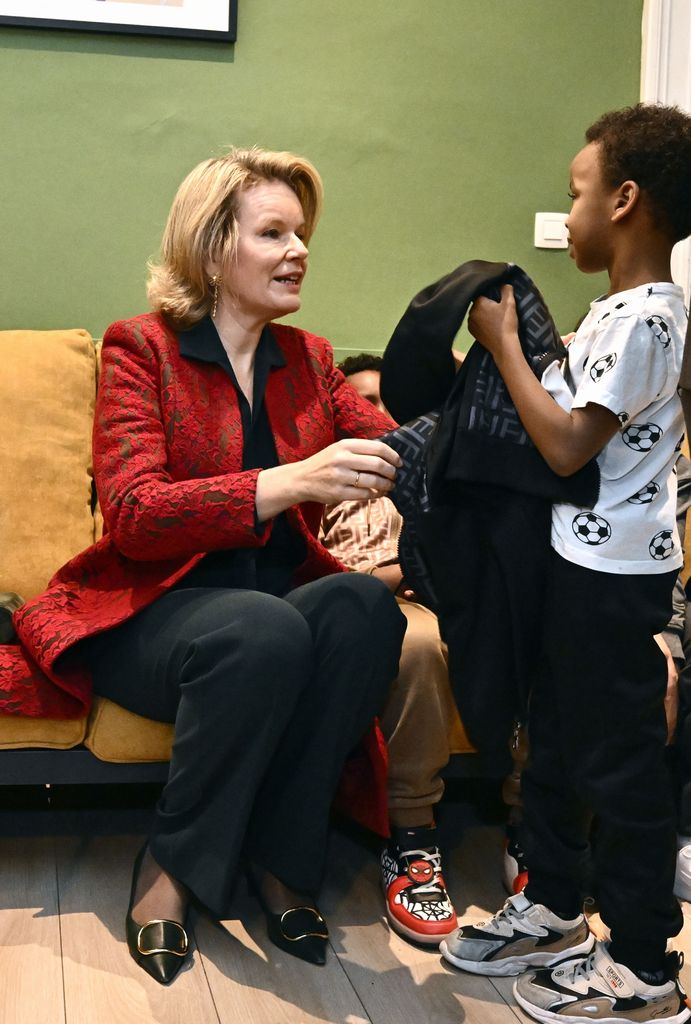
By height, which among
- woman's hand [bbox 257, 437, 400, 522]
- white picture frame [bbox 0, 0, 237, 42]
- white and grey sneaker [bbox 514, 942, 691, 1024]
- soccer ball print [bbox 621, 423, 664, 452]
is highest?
white picture frame [bbox 0, 0, 237, 42]

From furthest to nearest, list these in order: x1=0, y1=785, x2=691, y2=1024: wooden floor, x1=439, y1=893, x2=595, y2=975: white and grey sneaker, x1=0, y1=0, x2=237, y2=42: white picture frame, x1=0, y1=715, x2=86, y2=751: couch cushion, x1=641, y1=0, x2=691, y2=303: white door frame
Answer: x1=641, y1=0, x2=691, y2=303: white door frame, x1=0, y1=0, x2=237, y2=42: white picture frame, x1=0, y1=715, x2=86, y2=751: couch cushion, x1=439, y1=893, x2=595, y2=975: white and grey sneaker, x1=0, y1=785, x2=691, y2=1024: wooden floor

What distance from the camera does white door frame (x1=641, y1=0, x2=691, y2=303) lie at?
267 centimetres

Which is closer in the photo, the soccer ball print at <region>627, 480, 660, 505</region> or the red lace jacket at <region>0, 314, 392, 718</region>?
the soccer ball print at <region>627, 480, 660, 505</region>

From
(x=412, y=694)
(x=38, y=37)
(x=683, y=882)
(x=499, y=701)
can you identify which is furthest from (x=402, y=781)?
(x=38, y=37)

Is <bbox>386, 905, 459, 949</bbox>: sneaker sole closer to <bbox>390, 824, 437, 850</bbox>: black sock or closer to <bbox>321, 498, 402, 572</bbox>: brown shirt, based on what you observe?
<bbox>390, 824, 437, 850</bbox>: black sock

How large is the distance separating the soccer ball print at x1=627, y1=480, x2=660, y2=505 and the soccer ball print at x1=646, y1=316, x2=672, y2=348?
184 mm

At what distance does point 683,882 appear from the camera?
1.86m

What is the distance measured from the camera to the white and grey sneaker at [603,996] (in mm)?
1472

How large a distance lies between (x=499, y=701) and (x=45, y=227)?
5.03 feet

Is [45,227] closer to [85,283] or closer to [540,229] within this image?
[85,283]

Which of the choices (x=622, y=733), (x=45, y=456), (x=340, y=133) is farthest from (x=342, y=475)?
(x=340, y=133)

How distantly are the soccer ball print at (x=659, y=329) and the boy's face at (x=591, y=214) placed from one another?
0.49ft

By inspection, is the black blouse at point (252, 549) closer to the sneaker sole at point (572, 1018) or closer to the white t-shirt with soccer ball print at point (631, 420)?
the white t-shirt with soccer ball print at point (631, 420)

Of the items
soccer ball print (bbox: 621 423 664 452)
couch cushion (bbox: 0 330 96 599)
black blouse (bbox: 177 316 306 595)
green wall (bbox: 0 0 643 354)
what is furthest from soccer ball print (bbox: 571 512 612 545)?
green wall (bbox: 0 0 643 354)
